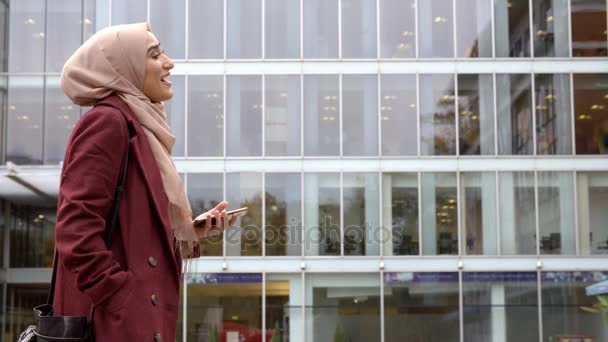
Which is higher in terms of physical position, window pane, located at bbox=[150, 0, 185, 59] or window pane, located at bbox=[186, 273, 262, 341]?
window pane, located at bbox=[150, 0, 185, 59]

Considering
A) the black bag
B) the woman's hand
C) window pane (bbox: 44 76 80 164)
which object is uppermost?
window pane (bbox: 44 76 80 164)

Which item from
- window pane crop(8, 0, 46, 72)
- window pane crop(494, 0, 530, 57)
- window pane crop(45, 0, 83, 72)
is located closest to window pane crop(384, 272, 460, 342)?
window pane crop(494, 0, 530, 57)

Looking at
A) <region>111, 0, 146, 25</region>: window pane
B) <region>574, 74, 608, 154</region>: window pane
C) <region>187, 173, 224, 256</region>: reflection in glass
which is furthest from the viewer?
<region>111, 0, 146, 25</region>: window pane

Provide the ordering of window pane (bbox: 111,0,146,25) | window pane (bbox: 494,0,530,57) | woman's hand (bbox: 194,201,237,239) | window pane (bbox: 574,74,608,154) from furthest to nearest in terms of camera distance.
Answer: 1. window pane (bbox: 111,0,146,25)
2. window pane (bbox: 494,0,530,57)
3. window pane (bbox: 574,74,608,154)
4. woman's hand (bbox: 194,201,237,239)

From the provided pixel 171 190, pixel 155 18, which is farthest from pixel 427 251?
pixel 171 190

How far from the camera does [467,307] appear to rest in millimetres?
25141

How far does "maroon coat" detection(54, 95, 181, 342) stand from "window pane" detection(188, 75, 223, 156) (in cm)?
2224

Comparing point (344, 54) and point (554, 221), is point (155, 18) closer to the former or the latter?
point (344, 54)

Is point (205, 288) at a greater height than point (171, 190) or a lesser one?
lesser

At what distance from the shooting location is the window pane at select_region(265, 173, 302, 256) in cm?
2492

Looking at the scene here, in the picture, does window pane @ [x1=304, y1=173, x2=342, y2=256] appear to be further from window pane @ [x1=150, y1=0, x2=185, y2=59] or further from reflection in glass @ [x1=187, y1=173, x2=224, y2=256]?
window pane @ [x1=150, y1=0, x2=185, y2=59]

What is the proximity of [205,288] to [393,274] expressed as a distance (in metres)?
5.05

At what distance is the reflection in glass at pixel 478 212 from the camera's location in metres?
25.1

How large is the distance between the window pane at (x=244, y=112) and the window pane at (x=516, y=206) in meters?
6.71
